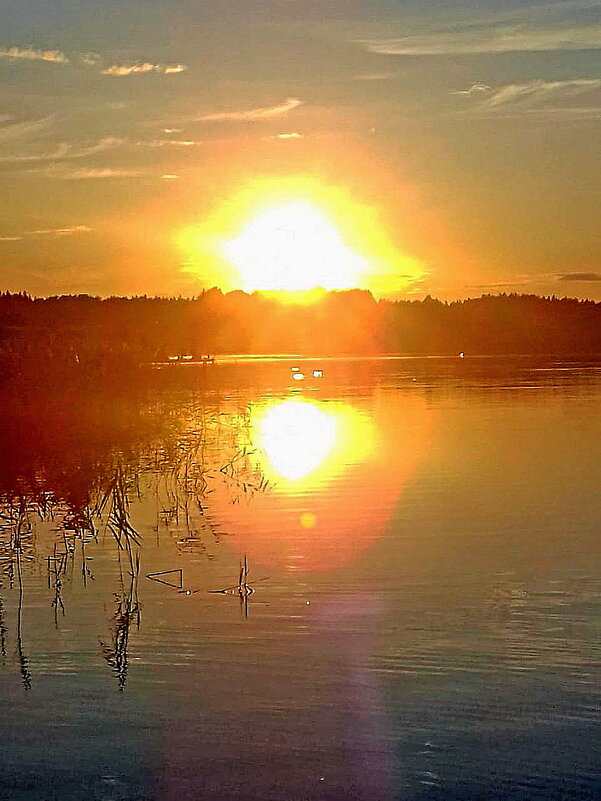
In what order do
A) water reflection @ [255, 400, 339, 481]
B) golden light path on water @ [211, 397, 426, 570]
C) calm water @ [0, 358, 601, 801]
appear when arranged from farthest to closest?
water reflection @ [255, 400, 339, 481] → golden light path on water @ [211, 397, 426, 570] → calm water @ [0, 358, 601, 801]

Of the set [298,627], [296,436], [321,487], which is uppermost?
[296,436]

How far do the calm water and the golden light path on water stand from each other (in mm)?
103

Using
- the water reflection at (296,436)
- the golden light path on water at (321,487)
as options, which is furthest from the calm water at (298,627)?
the water reflection at (296,436)

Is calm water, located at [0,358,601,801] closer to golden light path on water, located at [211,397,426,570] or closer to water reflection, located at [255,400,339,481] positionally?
golden light path on water, located at [211,397,426,570]

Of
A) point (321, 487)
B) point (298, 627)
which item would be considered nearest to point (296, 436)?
point (321, 487)

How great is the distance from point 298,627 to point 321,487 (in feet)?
37.8

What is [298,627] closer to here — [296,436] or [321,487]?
[321,487]

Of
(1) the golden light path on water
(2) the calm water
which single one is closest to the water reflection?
(1) the golden light path on water

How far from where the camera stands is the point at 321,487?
2342 centimetres

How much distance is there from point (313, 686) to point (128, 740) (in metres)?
1.94

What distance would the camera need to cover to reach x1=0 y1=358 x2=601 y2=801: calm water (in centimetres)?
828

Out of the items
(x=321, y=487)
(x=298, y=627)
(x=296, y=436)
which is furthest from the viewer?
(x=296, y=436)

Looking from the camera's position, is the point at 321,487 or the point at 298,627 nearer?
the point at 298,627

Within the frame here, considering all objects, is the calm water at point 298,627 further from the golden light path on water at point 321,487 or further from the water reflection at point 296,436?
the water reflection at point 296,436
